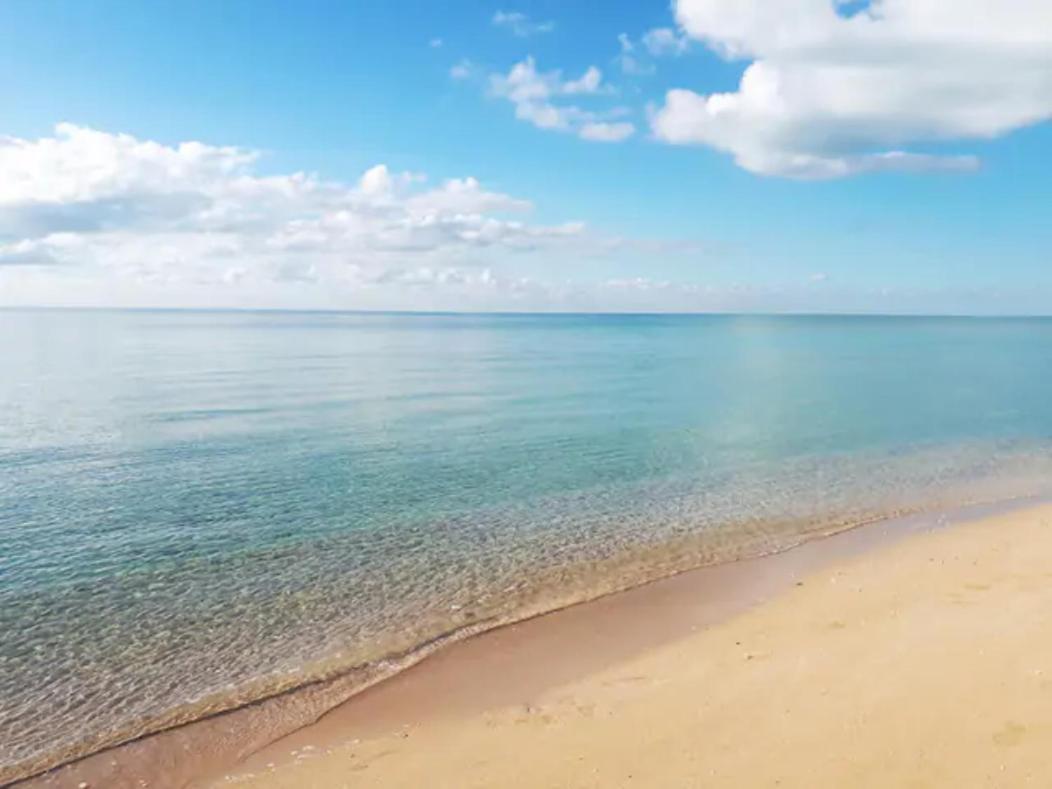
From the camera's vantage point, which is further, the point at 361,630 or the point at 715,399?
the point at 715,399

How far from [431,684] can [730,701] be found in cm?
505

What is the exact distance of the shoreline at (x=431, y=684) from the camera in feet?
33.6

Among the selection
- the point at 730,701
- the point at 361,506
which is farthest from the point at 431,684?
the point at 361,506

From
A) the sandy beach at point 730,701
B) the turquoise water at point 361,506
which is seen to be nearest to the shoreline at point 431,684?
the sandy beach at point 730,701

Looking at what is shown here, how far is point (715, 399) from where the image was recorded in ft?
164

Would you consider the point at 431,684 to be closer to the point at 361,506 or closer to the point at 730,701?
the point at 730,701

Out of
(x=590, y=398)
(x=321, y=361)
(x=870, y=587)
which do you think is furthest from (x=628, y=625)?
(x=321, y=361)

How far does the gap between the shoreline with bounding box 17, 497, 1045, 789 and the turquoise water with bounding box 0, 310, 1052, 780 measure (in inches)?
18.6

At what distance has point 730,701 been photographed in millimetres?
11039

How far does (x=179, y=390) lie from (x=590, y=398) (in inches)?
1193

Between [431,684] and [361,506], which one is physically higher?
[361,506]

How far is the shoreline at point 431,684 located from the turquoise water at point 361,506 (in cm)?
47

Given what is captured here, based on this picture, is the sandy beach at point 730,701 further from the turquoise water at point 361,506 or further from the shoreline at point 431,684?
the turquoise water at point 361,506

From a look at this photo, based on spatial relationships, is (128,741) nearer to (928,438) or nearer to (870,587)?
(870,587)
